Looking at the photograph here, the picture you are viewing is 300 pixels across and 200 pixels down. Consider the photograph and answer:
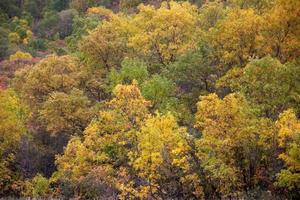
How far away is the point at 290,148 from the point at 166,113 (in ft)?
38.0

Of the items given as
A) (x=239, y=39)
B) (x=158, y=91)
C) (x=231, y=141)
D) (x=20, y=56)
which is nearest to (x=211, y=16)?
(x=239, y=39)

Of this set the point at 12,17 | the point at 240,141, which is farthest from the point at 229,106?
the point at 12,17

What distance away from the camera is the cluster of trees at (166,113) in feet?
93.4

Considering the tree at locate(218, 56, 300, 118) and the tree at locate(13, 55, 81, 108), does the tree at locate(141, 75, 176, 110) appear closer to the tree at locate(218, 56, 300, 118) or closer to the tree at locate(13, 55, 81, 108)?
the tree at locate(218, 56, 300, 118)

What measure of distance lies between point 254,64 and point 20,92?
27.2 metres

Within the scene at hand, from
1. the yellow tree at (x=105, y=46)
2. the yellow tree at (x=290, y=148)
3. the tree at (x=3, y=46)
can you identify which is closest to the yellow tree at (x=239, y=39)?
the yellow tree at (x=105, y=46)

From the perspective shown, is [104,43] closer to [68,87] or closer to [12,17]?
[68,87]

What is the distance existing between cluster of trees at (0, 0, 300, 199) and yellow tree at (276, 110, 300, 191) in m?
0.08

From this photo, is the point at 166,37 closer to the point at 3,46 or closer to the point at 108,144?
the point at 108,144

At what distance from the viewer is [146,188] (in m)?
30.6

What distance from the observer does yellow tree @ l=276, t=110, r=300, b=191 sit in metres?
25.9

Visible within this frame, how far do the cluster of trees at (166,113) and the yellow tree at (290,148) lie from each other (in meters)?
0.08

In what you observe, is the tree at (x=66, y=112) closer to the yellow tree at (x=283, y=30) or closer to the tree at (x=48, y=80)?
A: the tree at (x=48, y=80)

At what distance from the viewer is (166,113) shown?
3588cm
